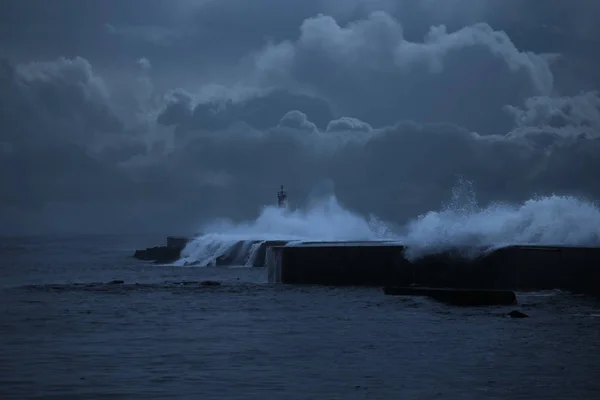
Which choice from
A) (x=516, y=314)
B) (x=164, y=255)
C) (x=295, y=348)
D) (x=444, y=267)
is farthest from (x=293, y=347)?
(x=164, y=255)

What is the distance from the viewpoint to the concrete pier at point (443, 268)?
86.5 feet

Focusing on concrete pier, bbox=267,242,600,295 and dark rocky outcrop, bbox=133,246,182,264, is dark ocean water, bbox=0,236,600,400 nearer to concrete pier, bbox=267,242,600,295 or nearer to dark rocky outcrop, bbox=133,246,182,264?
concrete pier, bbox=267,242,600,295

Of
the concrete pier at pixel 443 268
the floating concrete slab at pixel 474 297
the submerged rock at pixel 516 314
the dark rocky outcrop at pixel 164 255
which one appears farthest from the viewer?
the dark rocky outcrop at pixel 164 255

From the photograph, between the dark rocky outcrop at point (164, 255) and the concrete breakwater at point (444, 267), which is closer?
the concrete breakwater at point (444, 267)


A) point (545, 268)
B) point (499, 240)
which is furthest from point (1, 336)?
point (499, 240)

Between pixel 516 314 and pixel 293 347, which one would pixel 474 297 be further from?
pixel 293 347

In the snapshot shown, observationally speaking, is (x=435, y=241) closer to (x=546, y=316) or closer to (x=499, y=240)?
(x=499, y=240)

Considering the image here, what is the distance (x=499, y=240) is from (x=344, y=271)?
17.4 ft

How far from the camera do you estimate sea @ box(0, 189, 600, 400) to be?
12.3 metres

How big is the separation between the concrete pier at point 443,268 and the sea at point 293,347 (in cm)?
97

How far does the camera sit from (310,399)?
11.6 metres

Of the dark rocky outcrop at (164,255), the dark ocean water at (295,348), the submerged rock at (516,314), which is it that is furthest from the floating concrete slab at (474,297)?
the dark rocky outcrop at (164,255)

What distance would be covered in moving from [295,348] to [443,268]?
48.0ft

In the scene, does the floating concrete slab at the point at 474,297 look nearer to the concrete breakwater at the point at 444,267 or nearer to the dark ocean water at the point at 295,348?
the dark ocean water at the point at 295,348
